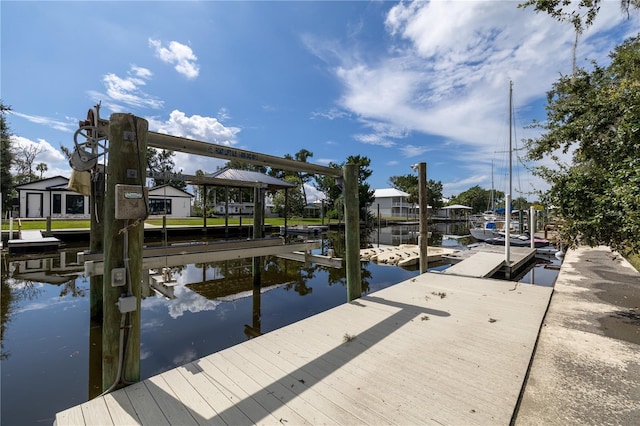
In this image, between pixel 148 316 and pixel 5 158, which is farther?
pixel 5 158

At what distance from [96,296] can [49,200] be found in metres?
27.0

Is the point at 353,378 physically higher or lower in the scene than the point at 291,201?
lower

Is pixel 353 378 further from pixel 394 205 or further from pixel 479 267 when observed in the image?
pixel 394 205

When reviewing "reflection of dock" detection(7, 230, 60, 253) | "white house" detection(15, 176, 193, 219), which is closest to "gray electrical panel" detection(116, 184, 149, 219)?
"reflection of dock" detection(7, 230, 60, 253)

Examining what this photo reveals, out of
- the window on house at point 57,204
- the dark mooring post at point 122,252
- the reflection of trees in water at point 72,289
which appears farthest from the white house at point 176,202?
the dark mooring post at point 122,252

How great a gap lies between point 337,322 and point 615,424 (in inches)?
106

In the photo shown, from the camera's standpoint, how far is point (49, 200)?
2464 cm

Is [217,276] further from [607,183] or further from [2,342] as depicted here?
[607,183]

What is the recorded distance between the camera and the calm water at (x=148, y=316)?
3.72 meters

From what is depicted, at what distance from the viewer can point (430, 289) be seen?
228 inches

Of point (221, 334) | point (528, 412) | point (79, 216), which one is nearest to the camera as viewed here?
point (528, 412)

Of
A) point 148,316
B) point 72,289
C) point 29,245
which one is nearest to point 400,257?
point 148,316

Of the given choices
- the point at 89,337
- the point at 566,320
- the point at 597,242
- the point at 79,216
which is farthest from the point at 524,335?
the point at 79,216

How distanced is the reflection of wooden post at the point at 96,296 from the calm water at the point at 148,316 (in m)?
0.11
